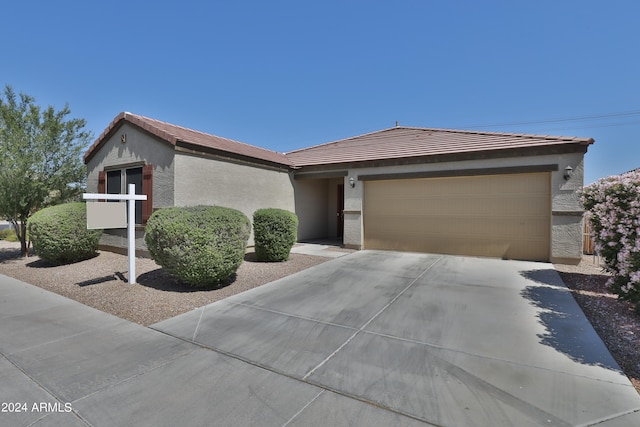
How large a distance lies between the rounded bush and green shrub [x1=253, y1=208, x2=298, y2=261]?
4.81 meters

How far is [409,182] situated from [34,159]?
470 inches

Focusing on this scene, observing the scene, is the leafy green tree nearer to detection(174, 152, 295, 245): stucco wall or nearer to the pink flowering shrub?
detection(174, 152, 295, 245): stucco wall

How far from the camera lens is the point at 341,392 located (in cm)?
269

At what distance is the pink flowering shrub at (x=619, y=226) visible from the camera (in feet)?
14.2

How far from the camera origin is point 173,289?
233 inches

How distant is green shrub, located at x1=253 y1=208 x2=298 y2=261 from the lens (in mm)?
Result: 8305

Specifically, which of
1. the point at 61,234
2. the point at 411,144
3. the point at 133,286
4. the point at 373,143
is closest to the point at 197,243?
the point at 133,286

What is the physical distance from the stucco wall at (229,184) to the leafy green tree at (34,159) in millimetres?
4606

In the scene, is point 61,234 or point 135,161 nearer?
point 61,234

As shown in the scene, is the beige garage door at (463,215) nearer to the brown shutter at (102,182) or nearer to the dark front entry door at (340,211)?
the dark front entry door at (340,211)

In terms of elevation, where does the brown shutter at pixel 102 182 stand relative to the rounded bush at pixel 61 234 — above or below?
above

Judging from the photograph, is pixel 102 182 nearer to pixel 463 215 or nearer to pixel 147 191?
pixel 147 191

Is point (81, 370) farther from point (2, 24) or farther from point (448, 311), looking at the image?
point (2, 24)

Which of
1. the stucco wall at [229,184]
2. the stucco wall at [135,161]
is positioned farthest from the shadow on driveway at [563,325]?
the stucco wall at [135,161]
